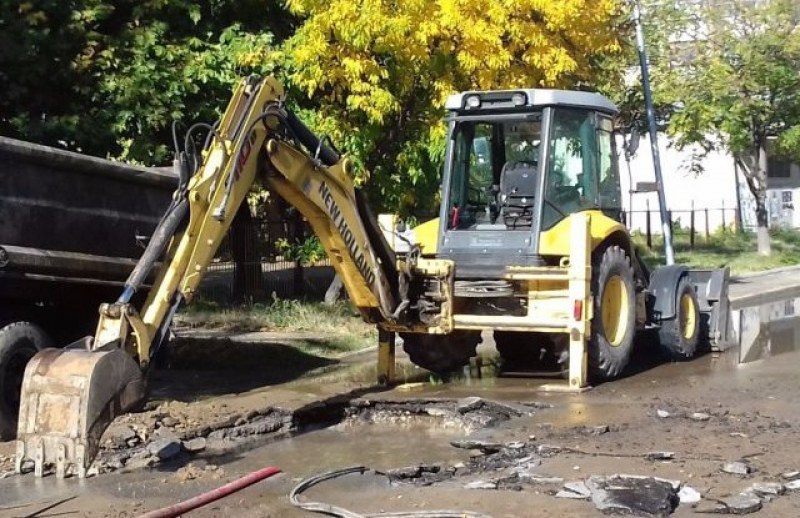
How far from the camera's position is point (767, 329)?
16969 mm

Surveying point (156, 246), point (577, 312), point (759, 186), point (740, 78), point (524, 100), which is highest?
point (740, 78)

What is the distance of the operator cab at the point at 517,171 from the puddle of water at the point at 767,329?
3.04 m

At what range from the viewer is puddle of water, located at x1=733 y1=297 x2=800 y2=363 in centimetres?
1462

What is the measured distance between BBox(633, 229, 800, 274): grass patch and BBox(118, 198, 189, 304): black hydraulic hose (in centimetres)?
1678

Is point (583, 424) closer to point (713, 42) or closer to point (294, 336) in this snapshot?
point (294, 336)

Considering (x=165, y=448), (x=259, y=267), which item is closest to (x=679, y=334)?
(x=165, y=448)

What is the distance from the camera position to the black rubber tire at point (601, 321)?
12.2 metres

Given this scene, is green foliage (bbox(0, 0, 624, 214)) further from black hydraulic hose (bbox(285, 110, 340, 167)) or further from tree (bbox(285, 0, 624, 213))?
black hydraulic hose (bbox(285, 110, 340, 167))

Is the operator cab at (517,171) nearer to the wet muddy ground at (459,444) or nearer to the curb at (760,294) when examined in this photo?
the wet muddy ground at (459,444)

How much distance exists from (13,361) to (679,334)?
7.67 metres

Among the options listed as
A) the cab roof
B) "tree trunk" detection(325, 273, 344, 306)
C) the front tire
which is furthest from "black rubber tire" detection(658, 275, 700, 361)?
"tree trunk" detection(325, 273, 344, 306)

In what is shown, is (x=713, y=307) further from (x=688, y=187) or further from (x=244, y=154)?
(x=688, y=187)

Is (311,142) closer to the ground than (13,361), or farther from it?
farther from it

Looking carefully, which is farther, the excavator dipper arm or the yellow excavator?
the yellow excavator
